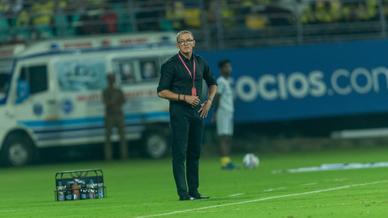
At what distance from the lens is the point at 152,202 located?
1806cm

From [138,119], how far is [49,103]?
2240 mm

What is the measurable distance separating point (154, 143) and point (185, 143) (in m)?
16.0

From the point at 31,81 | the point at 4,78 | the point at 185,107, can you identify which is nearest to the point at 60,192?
the point at 185,107

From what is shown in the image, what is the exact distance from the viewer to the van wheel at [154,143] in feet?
110

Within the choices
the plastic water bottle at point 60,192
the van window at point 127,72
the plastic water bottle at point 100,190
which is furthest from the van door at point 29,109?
the plastic water bottle at point 60,192

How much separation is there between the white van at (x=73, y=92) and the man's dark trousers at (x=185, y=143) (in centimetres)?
1537

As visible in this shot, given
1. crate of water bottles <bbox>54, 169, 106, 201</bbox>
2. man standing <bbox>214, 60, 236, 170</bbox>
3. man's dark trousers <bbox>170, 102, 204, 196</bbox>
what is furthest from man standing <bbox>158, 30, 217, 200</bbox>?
man standing <bbox>214, 60, 236, 170</bbox>

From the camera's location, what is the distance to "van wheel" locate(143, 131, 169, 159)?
110ft

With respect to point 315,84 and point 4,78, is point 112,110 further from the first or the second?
point 315,84

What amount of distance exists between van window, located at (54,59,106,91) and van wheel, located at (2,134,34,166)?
1.58 m

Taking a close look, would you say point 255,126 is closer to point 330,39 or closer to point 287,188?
point 330,39

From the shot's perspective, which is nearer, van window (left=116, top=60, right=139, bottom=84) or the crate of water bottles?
the crate of water bottles

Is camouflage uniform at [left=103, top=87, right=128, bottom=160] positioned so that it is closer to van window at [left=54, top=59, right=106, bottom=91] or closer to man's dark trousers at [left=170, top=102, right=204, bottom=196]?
van window at [left=54, top=59, right=106, bottom=91]

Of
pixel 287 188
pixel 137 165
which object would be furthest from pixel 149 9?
pixel 287 188
